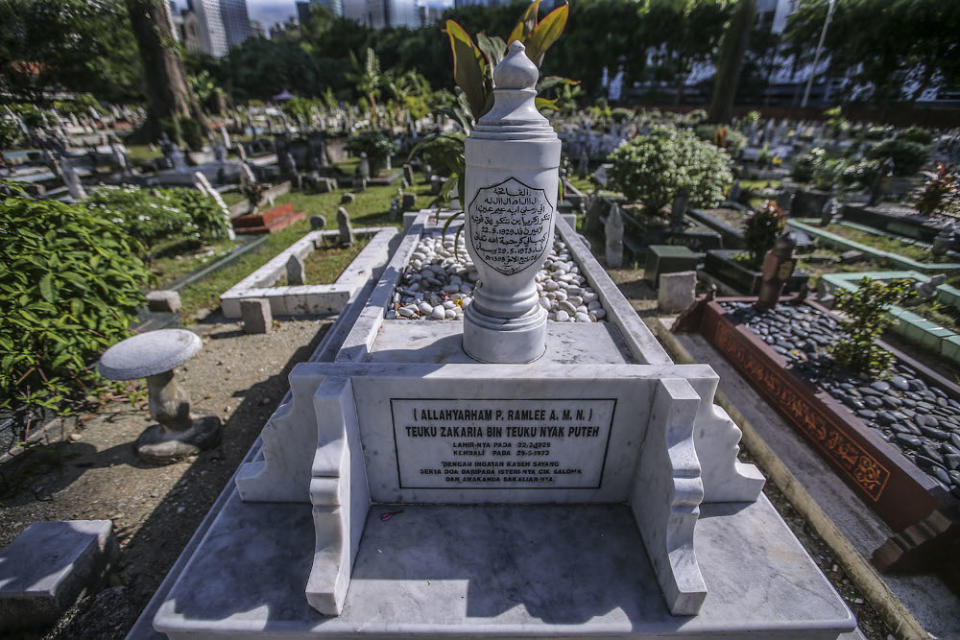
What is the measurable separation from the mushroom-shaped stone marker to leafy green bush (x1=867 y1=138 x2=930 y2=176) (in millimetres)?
18892

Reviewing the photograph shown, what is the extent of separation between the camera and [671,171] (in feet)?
30.6

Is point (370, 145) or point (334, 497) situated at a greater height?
point (370, 145)

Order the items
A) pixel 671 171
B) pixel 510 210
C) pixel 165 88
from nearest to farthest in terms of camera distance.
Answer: pixel 510 210, pixel 671 171, pixel 165 88

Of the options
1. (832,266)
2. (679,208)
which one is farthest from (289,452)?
(832,266)

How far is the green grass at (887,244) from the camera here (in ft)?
26.4

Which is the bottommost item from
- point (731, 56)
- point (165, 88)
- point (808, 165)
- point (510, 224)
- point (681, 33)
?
point (808, 165)

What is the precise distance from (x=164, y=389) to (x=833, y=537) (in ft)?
18.5

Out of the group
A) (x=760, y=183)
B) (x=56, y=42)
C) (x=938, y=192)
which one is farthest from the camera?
(x=760, y=183)

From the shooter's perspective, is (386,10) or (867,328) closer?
(867,328)

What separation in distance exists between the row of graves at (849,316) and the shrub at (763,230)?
2cm

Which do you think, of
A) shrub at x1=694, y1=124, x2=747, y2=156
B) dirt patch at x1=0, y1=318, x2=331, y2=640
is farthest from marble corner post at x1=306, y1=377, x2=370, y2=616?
shrub at x1=694, y1=124, x2=747, y2=156

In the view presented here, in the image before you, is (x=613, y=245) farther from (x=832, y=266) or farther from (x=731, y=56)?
(x=731, y=56)

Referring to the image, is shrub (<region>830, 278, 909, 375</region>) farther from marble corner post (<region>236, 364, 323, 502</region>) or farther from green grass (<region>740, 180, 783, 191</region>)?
green grass (<region>740, 180, 783, 191</region>)

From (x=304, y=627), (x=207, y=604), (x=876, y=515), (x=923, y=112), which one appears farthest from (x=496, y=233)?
(x=923, y=112)
